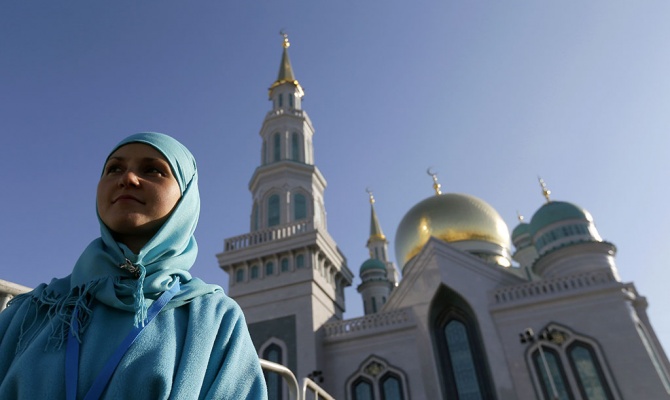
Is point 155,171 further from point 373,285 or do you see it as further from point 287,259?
point 373,285

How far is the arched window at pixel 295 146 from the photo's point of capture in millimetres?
22125

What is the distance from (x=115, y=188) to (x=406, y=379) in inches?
602

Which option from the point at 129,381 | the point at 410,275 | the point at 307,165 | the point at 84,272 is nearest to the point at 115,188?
the point at 84,272

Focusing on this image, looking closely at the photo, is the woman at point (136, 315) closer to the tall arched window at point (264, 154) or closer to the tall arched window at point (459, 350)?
the tall arched window at point (459, 350)

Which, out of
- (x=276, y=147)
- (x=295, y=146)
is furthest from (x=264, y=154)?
(x=295, y=146)

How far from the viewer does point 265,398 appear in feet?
5.09

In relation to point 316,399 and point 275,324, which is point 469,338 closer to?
point 275,324

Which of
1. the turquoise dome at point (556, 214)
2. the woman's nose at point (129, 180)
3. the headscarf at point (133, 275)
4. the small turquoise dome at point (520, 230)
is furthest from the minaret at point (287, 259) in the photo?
the woman's nose at point (129, 180)

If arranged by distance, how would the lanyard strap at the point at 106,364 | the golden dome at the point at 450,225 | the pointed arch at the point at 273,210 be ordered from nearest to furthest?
the lanyard strap at the point at 106,364 → the pointed arch at the point at 273,210 → the golden dome at the point at 450,225

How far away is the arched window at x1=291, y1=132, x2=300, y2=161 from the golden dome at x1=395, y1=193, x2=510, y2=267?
22.7 feet

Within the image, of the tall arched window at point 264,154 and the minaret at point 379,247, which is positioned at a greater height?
the minaret at point 379,247

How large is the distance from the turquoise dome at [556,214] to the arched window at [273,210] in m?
11.0

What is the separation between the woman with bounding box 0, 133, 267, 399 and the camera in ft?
4.68

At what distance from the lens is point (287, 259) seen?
1834 centimetres
